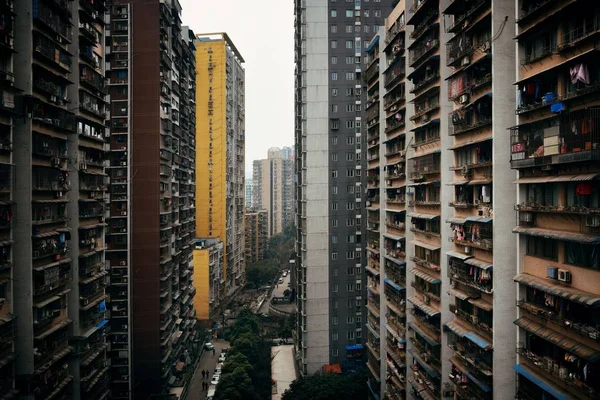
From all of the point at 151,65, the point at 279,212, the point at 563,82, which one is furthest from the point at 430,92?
the point at 279,212

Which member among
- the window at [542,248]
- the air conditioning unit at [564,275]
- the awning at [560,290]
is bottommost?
the awning at [560,290]

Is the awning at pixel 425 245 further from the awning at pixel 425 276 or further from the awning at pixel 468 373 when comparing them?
the awning at pixel 468 373

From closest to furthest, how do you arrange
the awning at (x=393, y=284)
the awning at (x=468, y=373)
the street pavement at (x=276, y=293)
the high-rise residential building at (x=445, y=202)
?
1. the high-rise residential building at (x=445, y=202)
2. the awning at (x=468, y=373)
3. the awning at (x=393, y=284)
4. the street pavement at (x=276, y=293)

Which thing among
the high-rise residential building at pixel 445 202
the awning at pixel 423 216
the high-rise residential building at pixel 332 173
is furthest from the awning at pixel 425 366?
the high-rise residential building at pixel 332 173

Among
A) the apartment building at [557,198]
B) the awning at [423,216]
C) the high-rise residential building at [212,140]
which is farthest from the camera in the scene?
the high-rise residential building at [212,140]

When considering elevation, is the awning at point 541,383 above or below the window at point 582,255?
below

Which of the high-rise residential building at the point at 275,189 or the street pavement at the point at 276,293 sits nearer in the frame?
the street pavement at the point at 276,293

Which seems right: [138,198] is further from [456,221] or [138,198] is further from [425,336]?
[456,221]

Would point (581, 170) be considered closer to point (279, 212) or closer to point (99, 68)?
point (99, 68)
